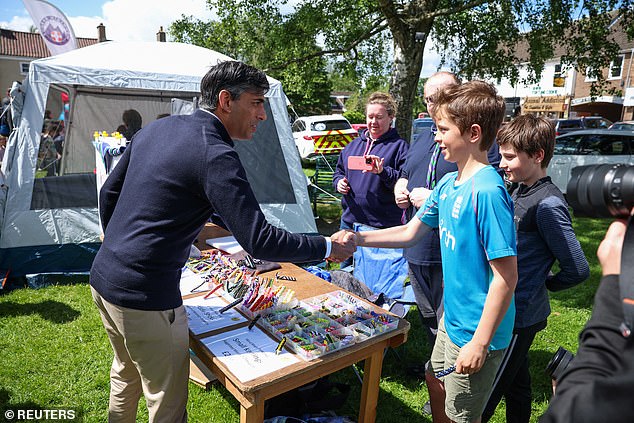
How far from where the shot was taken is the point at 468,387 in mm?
1722

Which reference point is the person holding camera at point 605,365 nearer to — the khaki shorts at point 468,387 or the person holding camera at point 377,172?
the khaki shorts at point 468,387

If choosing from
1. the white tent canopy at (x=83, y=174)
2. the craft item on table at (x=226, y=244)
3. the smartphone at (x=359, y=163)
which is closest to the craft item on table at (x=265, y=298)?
the craft item on table at (x=226, y=244)

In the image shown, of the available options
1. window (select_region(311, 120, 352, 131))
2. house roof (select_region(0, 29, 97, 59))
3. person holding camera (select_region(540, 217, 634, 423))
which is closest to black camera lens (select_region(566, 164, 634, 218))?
person holding camera (select_region(540, 217, 634, 423))

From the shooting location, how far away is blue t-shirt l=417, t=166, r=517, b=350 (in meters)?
1.53

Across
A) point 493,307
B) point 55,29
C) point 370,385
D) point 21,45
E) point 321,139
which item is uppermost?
point 21,45

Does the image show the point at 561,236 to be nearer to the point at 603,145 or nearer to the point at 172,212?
the point at 172,212

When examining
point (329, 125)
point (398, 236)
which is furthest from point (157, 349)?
point (329, 125)

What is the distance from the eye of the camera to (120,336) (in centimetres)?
200

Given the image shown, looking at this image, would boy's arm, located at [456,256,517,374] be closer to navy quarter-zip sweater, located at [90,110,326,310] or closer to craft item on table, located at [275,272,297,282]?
navy quarter-zip sweater, located at [90,110,326,310]

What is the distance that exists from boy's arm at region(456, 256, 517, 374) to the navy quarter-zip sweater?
0.77 meters

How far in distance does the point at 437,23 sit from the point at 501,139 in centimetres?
855

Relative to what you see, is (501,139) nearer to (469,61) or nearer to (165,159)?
(165,159)

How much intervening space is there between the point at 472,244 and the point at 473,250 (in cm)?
2

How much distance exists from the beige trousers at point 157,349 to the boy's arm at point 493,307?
1210 millimetres
